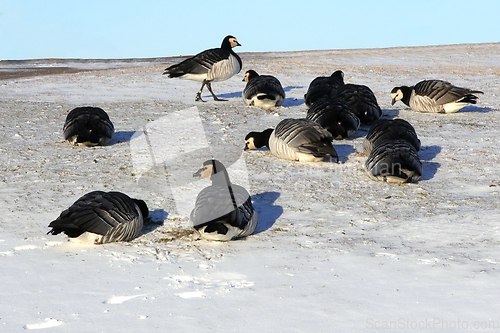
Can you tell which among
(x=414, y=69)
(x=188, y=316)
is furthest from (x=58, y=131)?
(x=414, y=69)

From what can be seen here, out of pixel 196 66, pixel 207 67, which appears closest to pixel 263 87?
pixel 207 67

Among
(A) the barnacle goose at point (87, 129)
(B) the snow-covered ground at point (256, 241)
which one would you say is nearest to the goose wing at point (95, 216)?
(B) the snow-covered ground at point (256, 241)

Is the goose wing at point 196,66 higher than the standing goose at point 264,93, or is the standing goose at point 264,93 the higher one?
the goose wing at point 196,66

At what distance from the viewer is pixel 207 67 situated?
1457 centimetres

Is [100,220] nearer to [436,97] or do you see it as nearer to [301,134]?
[301,134]

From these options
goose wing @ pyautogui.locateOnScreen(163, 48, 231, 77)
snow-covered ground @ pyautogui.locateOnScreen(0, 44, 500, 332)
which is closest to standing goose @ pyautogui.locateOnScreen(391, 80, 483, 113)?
snow-covered ground @ pyautogui.locateOnScreen(0, 44, 500, 332)

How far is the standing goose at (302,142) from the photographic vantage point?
923 cm

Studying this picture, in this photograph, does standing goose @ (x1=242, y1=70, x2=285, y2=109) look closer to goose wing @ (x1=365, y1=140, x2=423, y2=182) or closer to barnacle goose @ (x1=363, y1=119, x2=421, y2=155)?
barnacle goose @ (x1=363, y1=119, x2=421, y2=155)

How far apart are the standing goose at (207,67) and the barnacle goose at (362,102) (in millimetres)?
3660

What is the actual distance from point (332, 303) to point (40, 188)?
190 inches

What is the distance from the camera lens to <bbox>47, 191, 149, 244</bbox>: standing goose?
6.05 m

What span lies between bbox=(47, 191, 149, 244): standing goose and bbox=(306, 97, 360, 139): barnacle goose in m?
4.97

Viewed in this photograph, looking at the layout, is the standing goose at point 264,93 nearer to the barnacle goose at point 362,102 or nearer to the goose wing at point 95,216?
the barnacle goose at point 362,102

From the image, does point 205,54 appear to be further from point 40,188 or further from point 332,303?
point 332,303
